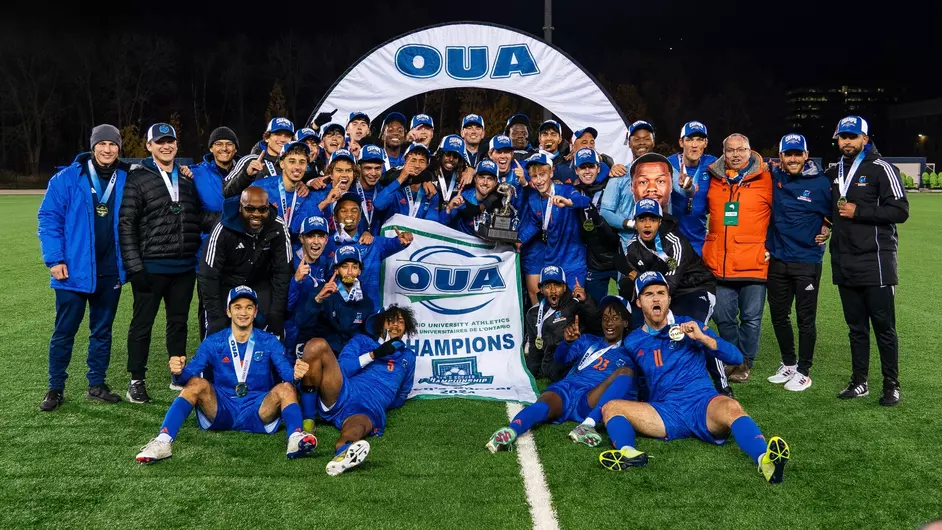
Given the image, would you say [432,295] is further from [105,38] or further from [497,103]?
[105,38]

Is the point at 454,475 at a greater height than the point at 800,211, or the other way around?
the point at 800,211

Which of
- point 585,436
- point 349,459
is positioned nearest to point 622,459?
point 585,436

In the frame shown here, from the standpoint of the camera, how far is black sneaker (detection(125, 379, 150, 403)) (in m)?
5.98

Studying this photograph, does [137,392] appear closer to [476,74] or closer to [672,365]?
[672,365]

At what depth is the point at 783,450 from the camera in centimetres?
424

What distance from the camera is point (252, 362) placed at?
5172mm

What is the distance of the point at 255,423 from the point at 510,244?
8.95ft

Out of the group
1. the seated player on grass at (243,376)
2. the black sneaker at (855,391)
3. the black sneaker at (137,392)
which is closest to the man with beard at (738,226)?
the black sneaker at (855,391)

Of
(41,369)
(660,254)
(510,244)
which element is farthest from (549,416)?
(41,369)

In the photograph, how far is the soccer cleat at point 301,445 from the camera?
4.64 m

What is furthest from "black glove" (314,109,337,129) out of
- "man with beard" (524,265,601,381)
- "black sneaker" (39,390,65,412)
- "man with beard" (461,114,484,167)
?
"black sneaker" (39,390,65,412)

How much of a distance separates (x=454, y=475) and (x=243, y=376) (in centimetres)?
167

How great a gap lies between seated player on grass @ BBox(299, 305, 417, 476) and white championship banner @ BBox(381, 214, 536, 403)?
1.50 feet

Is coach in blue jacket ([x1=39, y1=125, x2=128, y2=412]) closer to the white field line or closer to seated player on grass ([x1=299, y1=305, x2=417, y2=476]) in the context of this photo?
seated player on grass ([x1=299, y1=305, x2=417, y2=476])
